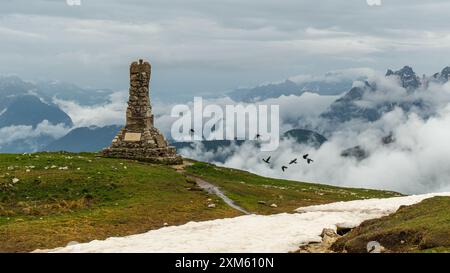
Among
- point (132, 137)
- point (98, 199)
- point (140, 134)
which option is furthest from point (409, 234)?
point (132, 137)

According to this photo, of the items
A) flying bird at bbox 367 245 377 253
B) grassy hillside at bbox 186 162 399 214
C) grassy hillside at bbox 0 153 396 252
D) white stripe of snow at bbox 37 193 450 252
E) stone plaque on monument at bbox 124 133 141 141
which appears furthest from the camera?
stone plaque on monument at bbox 124 133 141 141

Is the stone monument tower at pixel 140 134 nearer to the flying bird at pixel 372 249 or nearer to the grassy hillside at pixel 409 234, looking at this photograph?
the grassy hillside at pixel 409 234

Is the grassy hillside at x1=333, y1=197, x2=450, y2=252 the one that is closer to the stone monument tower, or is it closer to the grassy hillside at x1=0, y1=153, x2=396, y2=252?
the grassy hillside at x1=0, y1=153, x2=396, y2=252

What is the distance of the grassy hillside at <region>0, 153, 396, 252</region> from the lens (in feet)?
123

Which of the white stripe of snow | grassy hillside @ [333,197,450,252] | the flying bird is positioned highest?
grassy hillside @ [333,197,450,252]

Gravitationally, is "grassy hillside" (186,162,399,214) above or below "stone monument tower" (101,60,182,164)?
below

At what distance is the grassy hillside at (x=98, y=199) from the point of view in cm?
3755

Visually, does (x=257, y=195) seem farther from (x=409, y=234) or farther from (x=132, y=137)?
(x=409, y=234)

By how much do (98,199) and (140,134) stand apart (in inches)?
954

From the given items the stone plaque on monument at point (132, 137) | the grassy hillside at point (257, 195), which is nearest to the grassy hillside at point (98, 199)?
the grassy hillside at point (257, 195)

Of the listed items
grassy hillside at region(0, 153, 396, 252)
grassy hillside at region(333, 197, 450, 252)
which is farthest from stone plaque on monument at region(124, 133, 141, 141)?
grassy hillside at region(333, 197, 450, 252)

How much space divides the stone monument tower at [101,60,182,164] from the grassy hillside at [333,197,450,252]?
1579 inches

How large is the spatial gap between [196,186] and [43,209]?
16.3 m
